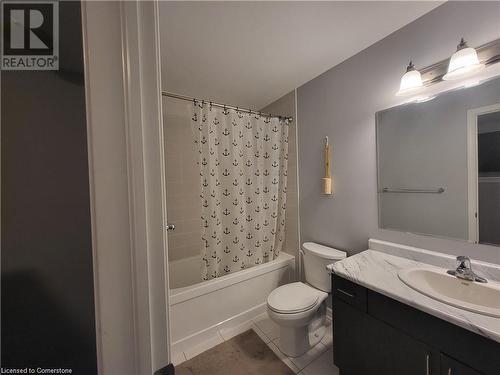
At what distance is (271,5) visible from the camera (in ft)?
3.64

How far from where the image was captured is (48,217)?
1.19 ft

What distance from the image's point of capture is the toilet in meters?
1.41

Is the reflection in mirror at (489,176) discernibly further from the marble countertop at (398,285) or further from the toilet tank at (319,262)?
the toilet tank at (319,262)

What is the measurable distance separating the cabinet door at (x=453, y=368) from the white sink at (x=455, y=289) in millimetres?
209

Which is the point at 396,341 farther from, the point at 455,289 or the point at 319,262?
the point at 319,262


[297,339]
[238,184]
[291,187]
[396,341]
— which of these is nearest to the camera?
[396,341]

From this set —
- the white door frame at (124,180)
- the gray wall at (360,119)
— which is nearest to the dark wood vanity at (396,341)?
the gray wall at (360,119)

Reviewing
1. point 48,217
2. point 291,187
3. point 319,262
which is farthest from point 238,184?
point 48,217

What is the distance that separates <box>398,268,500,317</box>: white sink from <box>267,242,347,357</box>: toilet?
21.7 inches

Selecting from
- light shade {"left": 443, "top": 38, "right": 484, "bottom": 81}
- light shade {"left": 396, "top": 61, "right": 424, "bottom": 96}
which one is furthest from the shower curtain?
light shade {"left": 443, "top": 38, "right": 484, "bottom": 81}

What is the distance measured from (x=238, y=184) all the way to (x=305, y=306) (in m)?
1.13

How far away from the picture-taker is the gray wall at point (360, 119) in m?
1.11

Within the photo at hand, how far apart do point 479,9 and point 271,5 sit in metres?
1.09

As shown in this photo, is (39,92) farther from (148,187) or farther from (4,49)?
(148,187)
